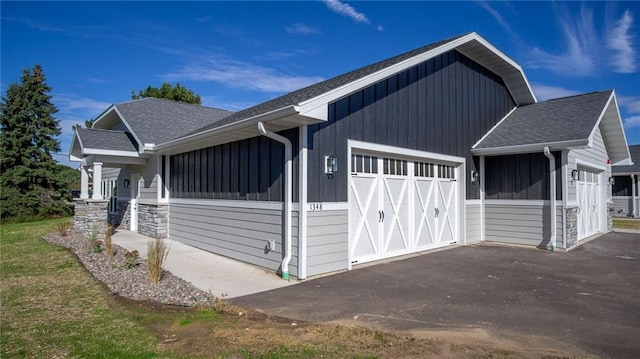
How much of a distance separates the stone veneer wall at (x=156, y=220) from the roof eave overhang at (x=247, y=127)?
253 centimetres

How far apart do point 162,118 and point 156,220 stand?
14.5 feet

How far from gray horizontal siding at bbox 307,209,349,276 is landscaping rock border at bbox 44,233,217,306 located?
75.6 inches

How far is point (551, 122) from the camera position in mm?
10797

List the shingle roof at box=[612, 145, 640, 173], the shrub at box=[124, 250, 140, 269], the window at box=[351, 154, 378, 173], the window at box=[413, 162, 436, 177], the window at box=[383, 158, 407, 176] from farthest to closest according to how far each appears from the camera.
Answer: the shingle roof at box=[612, 145, 640, 173] < the window at box=[413, 162, 436, 177] < the window at box=[383, 158, 407, 176] < the window at box=[351, 154, 378, 173] < the shrub at box=[124, 250, 140, 269]

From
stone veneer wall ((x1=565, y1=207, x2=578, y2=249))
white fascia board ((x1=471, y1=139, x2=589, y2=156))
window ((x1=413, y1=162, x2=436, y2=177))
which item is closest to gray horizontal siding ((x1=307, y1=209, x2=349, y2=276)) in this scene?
window ((x1=413, y1=162, x2=436, y2=177))

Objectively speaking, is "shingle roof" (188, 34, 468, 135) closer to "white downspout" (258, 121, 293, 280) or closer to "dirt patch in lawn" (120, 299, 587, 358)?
"white downspout" (258, 121, 293, 280)

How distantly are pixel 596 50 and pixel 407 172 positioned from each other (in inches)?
408

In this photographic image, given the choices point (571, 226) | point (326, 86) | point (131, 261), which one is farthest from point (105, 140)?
point (571, 226)

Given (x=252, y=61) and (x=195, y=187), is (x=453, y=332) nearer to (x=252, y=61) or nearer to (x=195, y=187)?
(x=195, y=187)

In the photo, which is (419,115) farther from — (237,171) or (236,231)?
(236,231)

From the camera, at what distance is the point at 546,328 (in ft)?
13.9

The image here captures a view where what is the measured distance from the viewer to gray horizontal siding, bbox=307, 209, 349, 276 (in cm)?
655

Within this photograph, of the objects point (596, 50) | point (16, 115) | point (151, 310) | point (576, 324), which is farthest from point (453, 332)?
point (16, 115)

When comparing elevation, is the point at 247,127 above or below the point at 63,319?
above
